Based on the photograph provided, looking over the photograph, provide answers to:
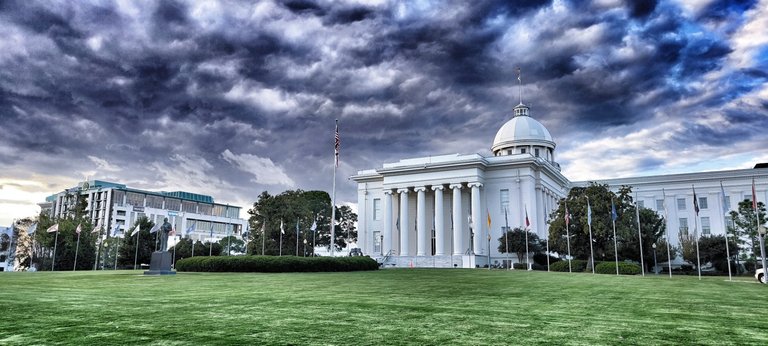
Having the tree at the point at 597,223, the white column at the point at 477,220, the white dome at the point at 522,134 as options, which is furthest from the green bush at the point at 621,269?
the white dome at the point at 522,134

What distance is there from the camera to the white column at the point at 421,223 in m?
66.4

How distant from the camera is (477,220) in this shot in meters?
63.9

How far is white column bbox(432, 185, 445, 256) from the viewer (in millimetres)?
64625

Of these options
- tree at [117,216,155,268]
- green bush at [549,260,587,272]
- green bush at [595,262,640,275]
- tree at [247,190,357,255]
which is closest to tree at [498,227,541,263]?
green bush at [549,260,587,272]

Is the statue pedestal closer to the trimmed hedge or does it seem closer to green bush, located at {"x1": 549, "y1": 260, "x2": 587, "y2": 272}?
the trimmed hedge

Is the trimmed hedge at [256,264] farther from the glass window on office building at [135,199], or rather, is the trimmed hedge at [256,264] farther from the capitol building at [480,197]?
the glass window on office building at [135,199]

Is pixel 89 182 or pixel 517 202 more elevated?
pixel 89 182

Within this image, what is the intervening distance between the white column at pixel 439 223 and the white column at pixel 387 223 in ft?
24.3

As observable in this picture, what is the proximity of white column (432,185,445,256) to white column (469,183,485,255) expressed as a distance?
13.6 ft

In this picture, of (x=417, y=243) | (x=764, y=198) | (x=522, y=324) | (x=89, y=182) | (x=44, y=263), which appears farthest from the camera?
(x=89, y=182)

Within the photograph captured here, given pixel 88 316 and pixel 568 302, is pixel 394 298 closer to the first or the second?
pixel 568 302

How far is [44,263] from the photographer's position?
63.8m

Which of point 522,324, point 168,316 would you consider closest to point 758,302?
point 522,324

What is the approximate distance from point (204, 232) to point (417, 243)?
91.4 meters
